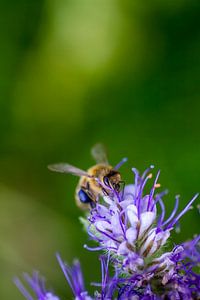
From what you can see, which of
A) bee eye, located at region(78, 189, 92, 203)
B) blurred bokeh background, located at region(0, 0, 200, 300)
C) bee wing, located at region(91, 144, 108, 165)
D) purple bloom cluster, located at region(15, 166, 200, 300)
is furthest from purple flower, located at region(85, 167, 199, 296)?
blurred bokeh background, located at region(0, 0, 200, 300)

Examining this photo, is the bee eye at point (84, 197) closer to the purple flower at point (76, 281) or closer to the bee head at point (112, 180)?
the bee head at point (112, 180)

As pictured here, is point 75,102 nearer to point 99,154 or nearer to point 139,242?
point 99,154

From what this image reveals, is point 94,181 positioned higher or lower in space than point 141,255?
higher

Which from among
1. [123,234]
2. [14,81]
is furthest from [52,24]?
[123,234]

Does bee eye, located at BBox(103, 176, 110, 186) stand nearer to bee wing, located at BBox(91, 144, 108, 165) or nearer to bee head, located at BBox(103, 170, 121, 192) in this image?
bee head, located at BBox(103, 170, 121, 192)

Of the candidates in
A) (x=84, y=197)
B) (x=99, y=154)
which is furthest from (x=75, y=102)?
(x=84, y=197)
